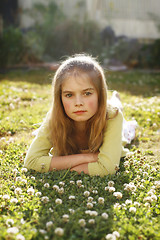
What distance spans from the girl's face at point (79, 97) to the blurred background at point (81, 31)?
25.0ft

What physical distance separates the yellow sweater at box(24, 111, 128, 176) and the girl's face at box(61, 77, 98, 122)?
1.01ft

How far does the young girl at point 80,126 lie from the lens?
289 centimetres

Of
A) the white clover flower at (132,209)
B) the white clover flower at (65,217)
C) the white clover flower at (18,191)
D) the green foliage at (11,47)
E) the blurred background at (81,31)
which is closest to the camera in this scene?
the white clover flower at (65,217)

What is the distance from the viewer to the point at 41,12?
13.7m

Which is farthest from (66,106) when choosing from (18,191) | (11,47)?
(11,47)

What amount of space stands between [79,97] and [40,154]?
745 mm

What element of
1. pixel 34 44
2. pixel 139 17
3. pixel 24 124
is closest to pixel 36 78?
pixel 34 44

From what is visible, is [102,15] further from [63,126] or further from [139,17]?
[63,126]

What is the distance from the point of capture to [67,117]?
3211 millimetres

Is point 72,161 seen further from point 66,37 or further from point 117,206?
point 66,37

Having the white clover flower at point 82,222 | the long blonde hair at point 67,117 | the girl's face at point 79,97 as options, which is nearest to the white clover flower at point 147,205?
the white clover flower at point 82,222

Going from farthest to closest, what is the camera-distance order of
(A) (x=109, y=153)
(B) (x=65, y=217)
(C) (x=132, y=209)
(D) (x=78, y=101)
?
(A) (x=109, y=153)
(D) (x=78, y=101)
(C) (x=132, y=209)
(B) (x=65, y=217)

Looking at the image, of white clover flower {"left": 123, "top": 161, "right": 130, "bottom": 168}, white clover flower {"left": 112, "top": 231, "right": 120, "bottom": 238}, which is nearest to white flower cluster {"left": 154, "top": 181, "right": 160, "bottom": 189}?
white clover flower {"left": 123, "top": 161, "right": 130, "bottom": 168}

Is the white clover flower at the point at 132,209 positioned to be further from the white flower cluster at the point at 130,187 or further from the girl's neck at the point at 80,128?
the girl's neck at the point at 80,128
